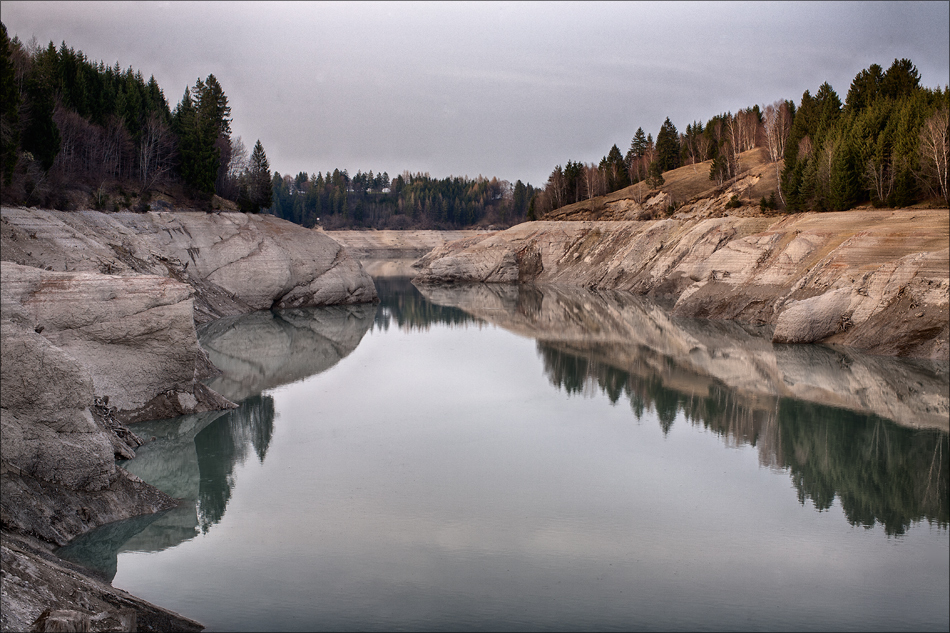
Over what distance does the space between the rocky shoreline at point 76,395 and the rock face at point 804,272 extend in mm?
23790

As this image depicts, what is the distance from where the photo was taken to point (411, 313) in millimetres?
46844

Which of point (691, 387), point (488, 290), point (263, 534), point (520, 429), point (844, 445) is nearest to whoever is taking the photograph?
point (263, 534)

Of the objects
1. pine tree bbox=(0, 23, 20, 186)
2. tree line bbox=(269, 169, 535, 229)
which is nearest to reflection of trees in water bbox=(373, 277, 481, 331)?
pine tree bbox=(0, 23, 20, 186)

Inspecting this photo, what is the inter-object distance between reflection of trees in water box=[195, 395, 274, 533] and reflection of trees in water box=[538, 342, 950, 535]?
9.47 metres

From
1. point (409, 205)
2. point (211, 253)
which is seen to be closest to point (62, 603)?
point (211, 253)

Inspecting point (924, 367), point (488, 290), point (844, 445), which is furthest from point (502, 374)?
point (488, 290)

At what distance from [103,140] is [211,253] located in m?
11.0

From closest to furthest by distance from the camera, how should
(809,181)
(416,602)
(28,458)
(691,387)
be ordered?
1. (416,602)
2. (28,458)
3. (691,387)
4. (809,181)

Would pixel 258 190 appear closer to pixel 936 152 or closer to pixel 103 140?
pixel 103 140

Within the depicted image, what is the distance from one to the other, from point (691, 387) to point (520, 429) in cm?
733

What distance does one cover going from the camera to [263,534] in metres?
11.6

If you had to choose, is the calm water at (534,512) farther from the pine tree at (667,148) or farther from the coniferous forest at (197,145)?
the pine tree at (667,148)

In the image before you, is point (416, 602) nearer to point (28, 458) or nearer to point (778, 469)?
point (28, 458)

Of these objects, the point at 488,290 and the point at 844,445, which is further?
the point at 488,290
